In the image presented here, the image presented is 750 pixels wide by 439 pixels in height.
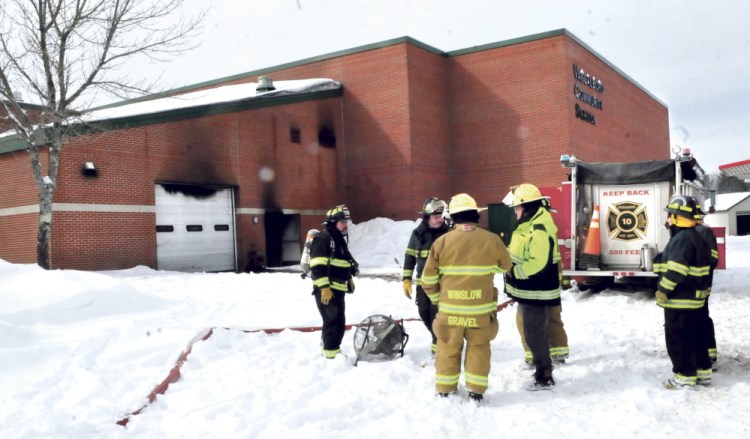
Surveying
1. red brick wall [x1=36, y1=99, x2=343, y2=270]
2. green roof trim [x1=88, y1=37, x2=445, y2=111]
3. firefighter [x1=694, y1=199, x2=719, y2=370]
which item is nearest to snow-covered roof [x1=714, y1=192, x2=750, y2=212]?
green roof trim [x1=88, y1=37, x2=445, y2=111]

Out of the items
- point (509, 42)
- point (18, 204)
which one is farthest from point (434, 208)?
point (509, 42)

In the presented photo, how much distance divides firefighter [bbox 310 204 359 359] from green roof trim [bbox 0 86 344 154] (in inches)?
440

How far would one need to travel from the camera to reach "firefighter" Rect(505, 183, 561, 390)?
5176 millimetres

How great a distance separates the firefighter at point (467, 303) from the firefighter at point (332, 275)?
1.53 meters

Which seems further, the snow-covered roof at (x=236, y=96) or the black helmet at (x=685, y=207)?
the snow-covered roof at (x=236, y=96)

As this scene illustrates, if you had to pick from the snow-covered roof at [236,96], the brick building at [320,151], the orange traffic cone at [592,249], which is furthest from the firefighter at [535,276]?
the snow-covered roof at [236,96]

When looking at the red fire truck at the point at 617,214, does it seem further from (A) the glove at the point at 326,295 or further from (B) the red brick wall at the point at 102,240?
(B) the red brick wall at the point at 102,240

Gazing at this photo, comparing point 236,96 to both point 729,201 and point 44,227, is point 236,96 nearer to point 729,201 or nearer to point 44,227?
point 44,227

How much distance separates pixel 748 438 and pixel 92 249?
15453 millimetres

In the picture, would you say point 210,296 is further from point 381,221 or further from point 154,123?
point 381,221

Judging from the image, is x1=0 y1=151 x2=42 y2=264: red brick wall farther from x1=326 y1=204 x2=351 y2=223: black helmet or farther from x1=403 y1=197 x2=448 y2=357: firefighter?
x1=403 y1=197 x2=448 y2=357: firefighter

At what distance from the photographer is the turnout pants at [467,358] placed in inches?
186

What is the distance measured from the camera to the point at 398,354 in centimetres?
618

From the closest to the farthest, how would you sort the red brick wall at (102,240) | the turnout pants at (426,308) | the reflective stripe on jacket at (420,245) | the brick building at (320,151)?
the turnout pants at (426,308) < the reflective stripe on jacket at (420,245) < the red brick wall at (102,240) < the brick building at (320,151)
